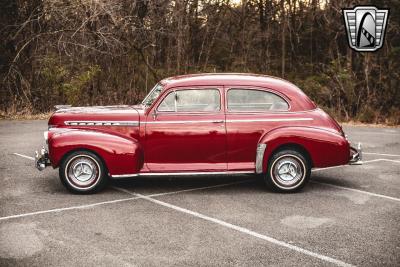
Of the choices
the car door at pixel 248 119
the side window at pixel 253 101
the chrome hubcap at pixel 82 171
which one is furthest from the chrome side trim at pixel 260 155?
the chrome hubcap at pixel 82 171

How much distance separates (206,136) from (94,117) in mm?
1719

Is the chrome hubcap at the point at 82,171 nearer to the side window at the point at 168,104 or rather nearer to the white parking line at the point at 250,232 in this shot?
the white parking line at the point at 250,232

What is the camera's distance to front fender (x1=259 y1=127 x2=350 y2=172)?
7.12 m

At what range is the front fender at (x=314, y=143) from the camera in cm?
712

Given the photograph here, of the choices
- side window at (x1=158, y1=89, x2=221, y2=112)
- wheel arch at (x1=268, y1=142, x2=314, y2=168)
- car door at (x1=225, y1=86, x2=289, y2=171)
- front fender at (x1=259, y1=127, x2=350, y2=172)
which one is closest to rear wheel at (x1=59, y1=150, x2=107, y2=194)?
side window at (x1=158, y1=89, x2=221, y2=112)

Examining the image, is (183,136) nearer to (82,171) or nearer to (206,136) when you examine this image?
(206,136)

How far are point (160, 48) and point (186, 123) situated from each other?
52.0ft

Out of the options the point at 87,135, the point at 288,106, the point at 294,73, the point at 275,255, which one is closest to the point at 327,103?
the point at 294,73

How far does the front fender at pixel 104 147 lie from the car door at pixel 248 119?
1.43 m

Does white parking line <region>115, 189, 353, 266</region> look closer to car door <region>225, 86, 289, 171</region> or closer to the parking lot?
the parking lot

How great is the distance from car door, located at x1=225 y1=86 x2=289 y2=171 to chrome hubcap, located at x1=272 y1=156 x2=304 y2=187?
38 centimetres

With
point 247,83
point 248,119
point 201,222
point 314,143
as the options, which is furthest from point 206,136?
point 201,222

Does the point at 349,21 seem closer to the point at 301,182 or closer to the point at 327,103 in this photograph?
the point at 327,103

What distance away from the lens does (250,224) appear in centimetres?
580
